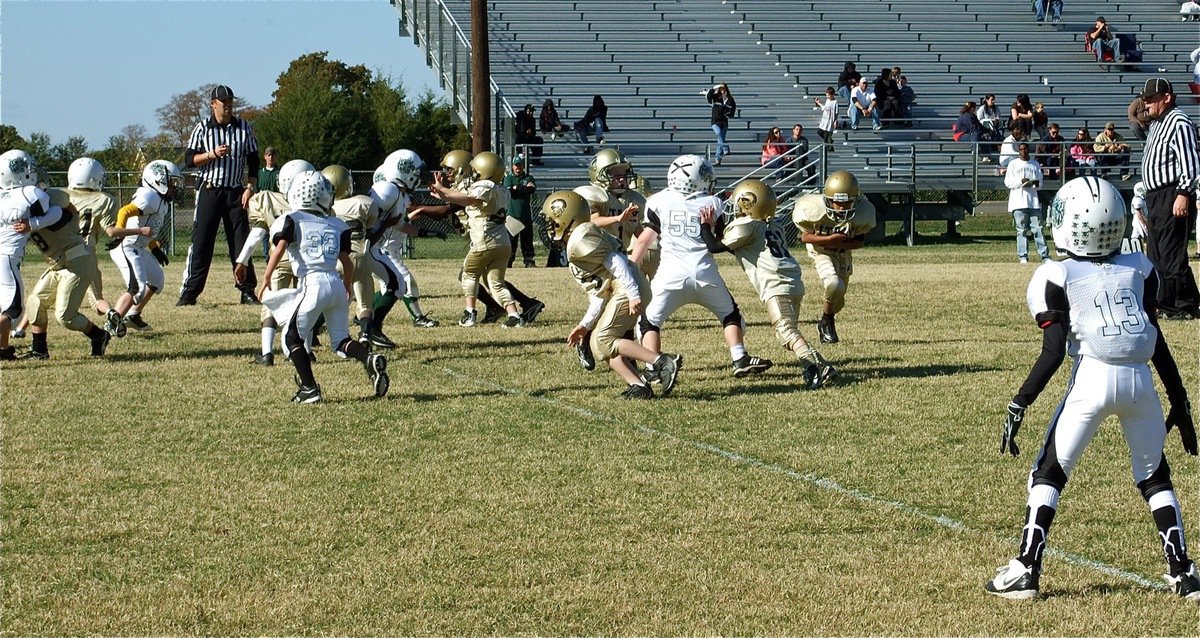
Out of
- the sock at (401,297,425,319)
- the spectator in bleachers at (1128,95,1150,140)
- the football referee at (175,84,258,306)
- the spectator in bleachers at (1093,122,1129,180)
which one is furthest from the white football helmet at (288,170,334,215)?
the spectator in bleachers at (1093,122,1129,180)

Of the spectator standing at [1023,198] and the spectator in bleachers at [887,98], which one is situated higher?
A: the spectator in bleachers at [887,98]

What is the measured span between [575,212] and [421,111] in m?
42.5

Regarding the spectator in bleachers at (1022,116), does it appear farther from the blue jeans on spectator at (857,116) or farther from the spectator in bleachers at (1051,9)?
the spectator in bleachers at (1051,9)

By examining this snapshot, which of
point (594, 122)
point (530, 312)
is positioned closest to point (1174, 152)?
point (530, 312)

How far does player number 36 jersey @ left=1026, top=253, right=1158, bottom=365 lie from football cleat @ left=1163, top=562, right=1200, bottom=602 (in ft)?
2.38

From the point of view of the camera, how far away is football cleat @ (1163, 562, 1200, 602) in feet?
16.1

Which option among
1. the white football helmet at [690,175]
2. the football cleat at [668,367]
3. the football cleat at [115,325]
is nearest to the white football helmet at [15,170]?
the football cleat at [115,325]

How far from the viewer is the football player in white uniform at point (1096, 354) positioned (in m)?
4.95

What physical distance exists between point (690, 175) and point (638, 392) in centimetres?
141

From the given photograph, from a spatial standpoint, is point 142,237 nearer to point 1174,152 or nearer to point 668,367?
point 668,367

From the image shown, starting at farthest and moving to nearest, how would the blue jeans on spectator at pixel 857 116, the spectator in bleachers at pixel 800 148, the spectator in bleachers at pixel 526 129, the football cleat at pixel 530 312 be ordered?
the blue jeans on spectator at pixel 857 116
the spectator in bleachers at pixel 526 129
the spectator in bleachers at pixel 800 148
the football cleat at pixel 530 312

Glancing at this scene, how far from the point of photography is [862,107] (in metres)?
31.5

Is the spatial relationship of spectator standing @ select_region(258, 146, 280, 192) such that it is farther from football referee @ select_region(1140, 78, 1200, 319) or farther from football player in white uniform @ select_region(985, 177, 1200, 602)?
football player in white uniform @ select_region(985, 177, 1200, 602)

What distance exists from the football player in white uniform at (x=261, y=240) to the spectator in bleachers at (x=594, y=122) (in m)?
16.3
